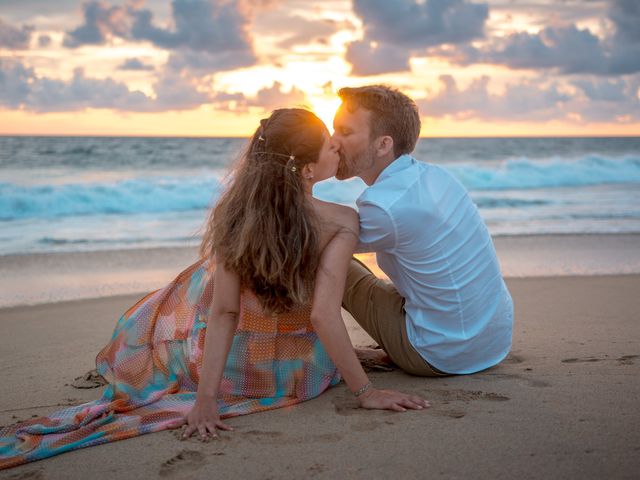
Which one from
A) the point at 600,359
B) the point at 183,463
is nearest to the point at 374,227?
the point at 183,463

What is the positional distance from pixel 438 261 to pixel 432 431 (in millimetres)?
812

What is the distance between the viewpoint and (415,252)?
10.5 feet

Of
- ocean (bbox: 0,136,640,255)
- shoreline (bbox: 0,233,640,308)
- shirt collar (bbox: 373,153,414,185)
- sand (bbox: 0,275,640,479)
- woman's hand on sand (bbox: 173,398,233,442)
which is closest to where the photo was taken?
sand (bbox: 0,275,640,479)

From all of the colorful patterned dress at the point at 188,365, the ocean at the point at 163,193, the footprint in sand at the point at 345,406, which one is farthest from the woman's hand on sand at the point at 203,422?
the ocean at the point at 163,193

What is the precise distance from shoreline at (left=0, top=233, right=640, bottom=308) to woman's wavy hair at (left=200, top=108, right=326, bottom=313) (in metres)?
3.85

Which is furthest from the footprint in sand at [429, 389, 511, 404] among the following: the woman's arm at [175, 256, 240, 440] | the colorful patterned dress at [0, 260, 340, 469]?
the woman's arm at [175, 256, 240, 440]

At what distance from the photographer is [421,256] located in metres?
3.20

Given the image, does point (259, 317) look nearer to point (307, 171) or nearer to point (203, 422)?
point (203, 422)

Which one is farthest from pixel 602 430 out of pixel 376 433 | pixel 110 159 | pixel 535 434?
pixel 110 159

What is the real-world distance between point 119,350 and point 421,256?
163cm

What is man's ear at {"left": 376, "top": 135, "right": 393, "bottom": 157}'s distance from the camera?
3430mm

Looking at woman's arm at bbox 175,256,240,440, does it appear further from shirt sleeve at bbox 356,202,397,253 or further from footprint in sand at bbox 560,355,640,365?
footprint in sand at bbox 560,355,640,365

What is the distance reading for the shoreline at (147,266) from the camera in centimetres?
666

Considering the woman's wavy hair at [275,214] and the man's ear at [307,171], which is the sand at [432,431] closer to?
the woman's wavy hair at [275,214]
